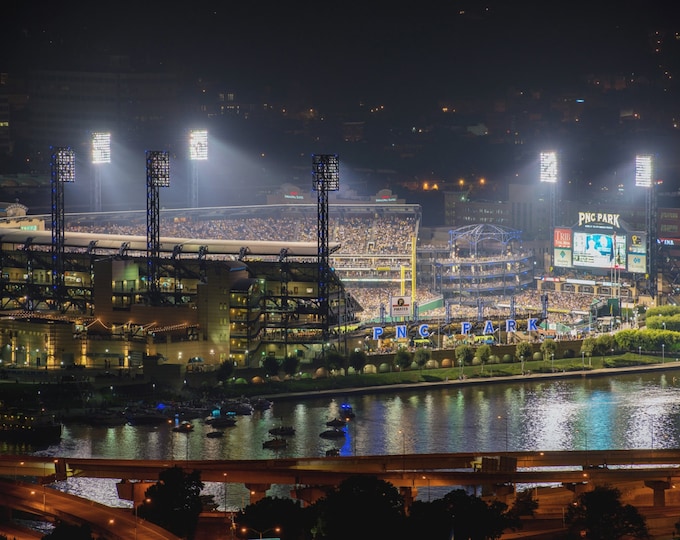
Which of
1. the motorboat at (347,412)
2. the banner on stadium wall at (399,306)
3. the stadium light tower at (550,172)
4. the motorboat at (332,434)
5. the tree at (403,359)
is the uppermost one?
the stadium light tower at (550,172)

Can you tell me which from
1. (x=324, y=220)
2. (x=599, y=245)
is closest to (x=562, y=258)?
(x=599, y=245)

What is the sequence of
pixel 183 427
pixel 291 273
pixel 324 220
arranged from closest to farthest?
pixel 183 427
pixel 291 273
pixel 324 220

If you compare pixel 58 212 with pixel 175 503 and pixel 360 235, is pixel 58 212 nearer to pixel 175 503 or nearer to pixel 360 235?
pixel 360 235

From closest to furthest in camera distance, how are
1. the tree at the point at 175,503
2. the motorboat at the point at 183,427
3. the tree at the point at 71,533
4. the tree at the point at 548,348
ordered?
the tree at the point at 71,533
the tree at the point at 175,503
the motorboat at the point at 183,427
the tree at the point at 548,348

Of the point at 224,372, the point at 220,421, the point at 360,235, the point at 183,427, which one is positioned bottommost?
the point at 183,427

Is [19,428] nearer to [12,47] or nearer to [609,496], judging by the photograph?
[609,496]

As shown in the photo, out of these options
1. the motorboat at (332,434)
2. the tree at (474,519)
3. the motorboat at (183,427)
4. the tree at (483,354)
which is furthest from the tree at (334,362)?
the tree at (474,519)

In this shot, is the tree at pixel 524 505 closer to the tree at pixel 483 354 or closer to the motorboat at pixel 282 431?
the motorboat at pixel 282 431
